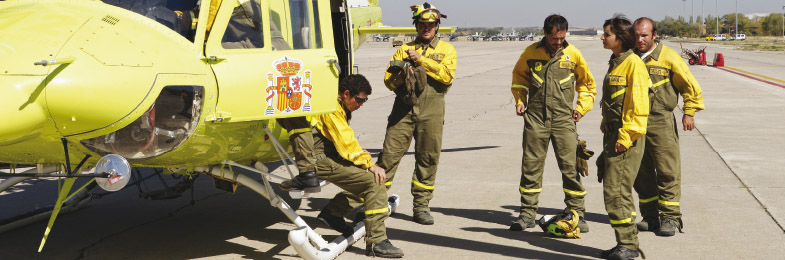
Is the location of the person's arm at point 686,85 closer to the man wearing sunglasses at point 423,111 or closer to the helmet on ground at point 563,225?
the helmet on ground at point 563,225

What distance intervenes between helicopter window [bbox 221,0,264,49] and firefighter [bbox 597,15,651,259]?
243 cm

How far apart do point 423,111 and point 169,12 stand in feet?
8.14

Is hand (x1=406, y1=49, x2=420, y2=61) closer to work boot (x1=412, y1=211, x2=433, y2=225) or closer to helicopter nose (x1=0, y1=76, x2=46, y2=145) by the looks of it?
work boot (x1=412, y1=211, x2=433, y2=225)

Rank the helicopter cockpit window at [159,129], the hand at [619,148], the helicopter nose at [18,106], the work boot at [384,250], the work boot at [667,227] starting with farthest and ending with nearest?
the work boot at [667,227] < the work boot at [384,250] < the hand at [619,148] < the helicopter cockpit window at [159,129] < the helicopter nose at [18,106]

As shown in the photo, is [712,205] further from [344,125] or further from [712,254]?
[344,125]

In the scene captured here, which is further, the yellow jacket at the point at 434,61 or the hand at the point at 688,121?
the yellow jacket at the point at 434,61

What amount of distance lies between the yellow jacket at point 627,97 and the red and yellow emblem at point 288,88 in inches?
83.6

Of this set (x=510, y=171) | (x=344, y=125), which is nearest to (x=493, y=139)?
(x=510, y=171)

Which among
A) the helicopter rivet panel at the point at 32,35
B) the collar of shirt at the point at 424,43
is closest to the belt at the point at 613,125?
the collar of shirt at the point at 424,43

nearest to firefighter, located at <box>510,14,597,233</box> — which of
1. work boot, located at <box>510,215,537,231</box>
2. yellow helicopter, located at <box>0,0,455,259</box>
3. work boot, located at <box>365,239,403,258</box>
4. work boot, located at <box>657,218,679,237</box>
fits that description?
work boot, located at <box>510,215,537,231</box>

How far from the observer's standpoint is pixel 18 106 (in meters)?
4.13

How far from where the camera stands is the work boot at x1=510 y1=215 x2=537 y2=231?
6750 mm

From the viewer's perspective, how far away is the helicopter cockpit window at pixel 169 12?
16.9 ft

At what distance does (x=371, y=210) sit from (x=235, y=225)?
1.72 m
